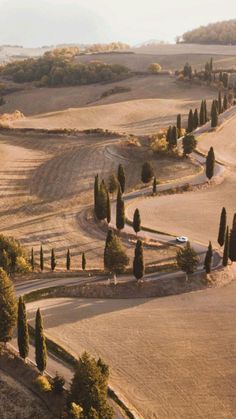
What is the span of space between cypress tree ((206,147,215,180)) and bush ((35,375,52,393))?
2238 inches

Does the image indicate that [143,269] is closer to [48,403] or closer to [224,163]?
[48,403]

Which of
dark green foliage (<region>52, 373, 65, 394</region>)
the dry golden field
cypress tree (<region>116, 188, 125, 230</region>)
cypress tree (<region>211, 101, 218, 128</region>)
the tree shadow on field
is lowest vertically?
the dry golden field

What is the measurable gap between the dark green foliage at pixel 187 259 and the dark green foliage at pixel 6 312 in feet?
62.9

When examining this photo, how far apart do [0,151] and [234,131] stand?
57.5 metres

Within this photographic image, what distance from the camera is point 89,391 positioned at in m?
29.8

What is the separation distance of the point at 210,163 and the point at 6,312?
180 feet

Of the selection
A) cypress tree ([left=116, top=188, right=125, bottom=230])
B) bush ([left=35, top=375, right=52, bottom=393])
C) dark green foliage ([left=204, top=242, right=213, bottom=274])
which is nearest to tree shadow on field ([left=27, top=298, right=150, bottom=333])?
bush ([left=35, top=375, right=52, bottom=393])

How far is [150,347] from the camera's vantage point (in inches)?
1572

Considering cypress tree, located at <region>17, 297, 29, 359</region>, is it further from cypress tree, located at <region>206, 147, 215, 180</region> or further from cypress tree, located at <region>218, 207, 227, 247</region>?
cypress tree, located at <region>206, 147, 215, 180</region>

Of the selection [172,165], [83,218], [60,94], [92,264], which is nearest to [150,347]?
[92,264]

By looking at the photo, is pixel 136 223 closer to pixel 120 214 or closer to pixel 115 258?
pixel 120 214

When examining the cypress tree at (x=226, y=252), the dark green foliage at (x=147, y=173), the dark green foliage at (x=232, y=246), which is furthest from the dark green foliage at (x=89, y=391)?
the dark green foliage at (x=147, y=173)

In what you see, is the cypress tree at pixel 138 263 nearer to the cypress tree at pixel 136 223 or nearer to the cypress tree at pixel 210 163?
the cypress tree at pixel 136 223

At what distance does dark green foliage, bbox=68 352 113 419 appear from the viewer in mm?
29711
